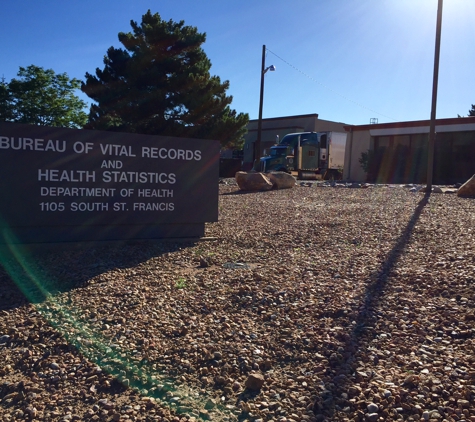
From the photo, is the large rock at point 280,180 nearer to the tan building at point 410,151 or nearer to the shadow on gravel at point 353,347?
the tan building at point 410,151

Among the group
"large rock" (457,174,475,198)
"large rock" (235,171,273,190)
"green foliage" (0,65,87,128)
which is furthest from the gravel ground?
"green foliage" (0,65,87,128)

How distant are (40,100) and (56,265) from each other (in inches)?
1410

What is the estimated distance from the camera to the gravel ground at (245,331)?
3693 millimetres

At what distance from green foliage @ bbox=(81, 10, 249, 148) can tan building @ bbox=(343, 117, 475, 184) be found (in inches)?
337

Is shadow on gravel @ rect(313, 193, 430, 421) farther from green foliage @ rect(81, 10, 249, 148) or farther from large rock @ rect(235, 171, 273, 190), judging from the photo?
green foliage @ rect(81, 10, 249, 148)

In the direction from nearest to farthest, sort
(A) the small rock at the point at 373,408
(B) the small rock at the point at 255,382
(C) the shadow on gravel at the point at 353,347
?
(A) the small rock at the point at 373,408
(C) the shadow on gravel at the point at 353,347
(B) the small rock at the point at 255,382

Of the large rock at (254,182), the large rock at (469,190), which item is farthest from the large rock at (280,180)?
the large rock at (469,190)

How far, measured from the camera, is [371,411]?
344 cm

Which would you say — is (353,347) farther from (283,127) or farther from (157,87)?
(283,127)

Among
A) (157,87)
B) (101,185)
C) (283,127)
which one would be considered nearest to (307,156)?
(157,87)

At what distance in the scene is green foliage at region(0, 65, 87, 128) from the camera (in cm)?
3866

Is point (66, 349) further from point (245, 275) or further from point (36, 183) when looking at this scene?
point (36, 183)

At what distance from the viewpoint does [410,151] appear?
29094 mm

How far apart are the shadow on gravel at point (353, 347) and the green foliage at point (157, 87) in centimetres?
2268
